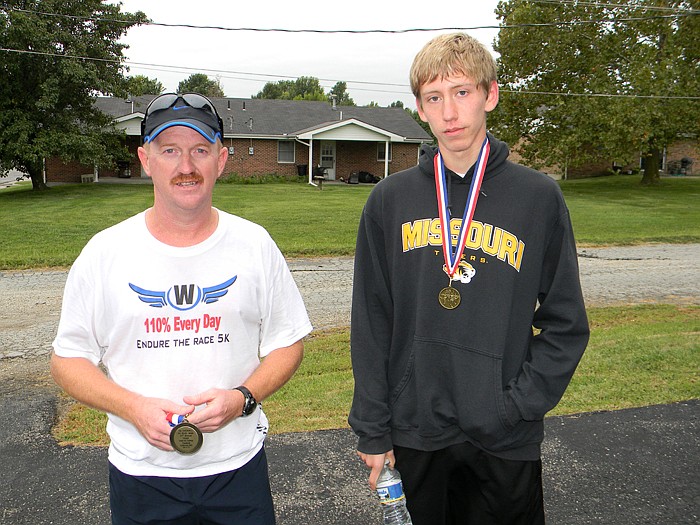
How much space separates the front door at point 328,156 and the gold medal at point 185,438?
39.2m

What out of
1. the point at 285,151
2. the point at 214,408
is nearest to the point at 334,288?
the point at 214,408

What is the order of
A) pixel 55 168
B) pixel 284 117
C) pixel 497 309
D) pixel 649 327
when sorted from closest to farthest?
pixel 497 309 → pixel 649 327 → pixel 55 168 → pixel 284 117

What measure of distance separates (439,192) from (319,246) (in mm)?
12215

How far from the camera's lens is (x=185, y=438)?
6.97ft

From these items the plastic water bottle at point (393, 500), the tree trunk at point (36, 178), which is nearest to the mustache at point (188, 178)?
the plastic water bottle at point (393, 500)

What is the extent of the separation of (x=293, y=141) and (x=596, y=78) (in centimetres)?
1799

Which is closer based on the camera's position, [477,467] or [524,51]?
[477,467]

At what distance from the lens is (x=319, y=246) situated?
1467 centimetres

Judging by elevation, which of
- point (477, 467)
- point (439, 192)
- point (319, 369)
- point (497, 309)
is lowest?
point (319, 369)

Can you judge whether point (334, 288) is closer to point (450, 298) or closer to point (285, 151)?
point (450, 298)

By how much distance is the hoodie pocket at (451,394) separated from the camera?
241cm

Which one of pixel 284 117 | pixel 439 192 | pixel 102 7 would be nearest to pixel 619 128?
pixel 284 117

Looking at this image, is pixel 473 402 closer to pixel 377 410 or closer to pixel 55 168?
pixel 377 410

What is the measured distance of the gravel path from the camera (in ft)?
27.3
